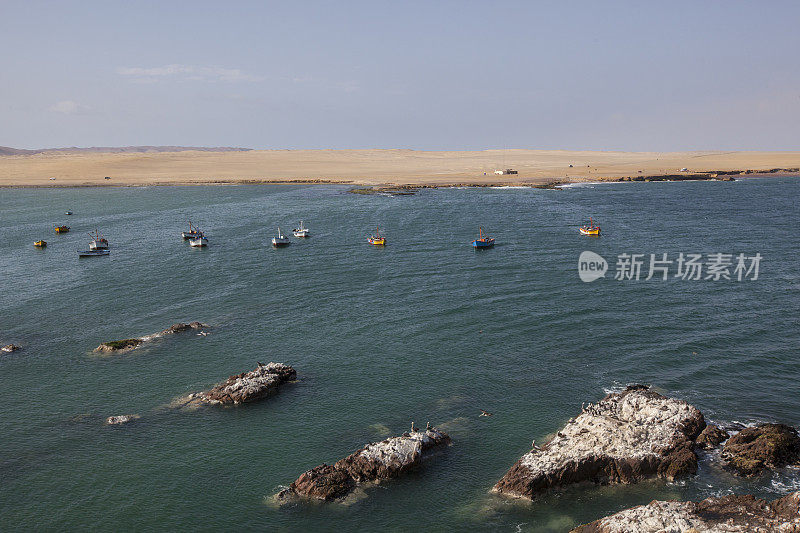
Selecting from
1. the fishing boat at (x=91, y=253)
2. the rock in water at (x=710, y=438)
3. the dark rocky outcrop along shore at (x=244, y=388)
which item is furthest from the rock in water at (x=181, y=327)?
the fishing boat at (x=91, y=253)

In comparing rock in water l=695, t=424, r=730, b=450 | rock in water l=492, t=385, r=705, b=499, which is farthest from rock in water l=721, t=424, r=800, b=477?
rock in water l=492, t=385, r=705, b=499

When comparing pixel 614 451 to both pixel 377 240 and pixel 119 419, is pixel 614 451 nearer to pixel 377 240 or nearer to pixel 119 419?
pixel 119 419

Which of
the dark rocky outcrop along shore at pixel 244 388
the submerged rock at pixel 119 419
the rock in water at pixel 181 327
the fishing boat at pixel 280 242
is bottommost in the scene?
the submerged rock at pixel 119 419

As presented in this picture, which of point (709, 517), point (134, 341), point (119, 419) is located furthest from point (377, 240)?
point (709, 517)

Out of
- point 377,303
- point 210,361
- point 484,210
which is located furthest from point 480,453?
point 484,210

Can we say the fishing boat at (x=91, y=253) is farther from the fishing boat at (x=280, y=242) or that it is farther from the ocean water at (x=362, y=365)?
the fishing boat at (x=280, y=242)

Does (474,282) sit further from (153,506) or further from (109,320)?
(153,506)
